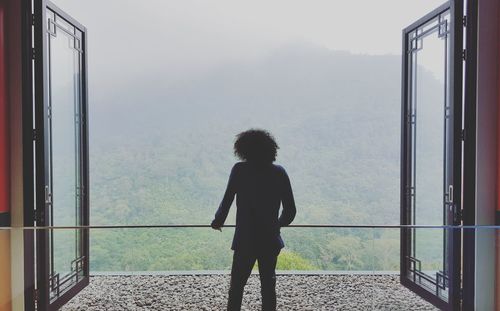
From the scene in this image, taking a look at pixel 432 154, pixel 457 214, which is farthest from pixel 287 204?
pixel 432 154

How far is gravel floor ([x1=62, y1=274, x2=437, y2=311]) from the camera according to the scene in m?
3.42

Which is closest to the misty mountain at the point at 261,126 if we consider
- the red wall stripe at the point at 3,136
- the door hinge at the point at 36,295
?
the door hinge at the point at 36,295

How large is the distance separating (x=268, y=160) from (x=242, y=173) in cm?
16

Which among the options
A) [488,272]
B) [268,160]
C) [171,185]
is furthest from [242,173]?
[171,185]

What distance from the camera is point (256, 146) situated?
248 cm

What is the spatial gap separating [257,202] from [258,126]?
31.3ft

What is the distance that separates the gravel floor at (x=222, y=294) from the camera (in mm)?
3416

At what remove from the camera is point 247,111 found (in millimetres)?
12336

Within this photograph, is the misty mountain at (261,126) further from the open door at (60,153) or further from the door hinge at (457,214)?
the door hinge at (457,214)

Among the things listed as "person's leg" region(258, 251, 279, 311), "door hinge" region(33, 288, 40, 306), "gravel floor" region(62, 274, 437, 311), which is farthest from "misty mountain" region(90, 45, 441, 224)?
"person's leg" region(258, 251, 279, 311)

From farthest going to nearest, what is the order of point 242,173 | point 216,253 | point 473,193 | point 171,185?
point 171,185, point 216,253, point 473,193, point 242,173

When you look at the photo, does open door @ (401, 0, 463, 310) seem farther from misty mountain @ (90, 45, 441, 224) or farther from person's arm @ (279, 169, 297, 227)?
misty mountain @ (90, 45, 441, 224)

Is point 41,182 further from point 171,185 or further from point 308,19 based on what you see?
point 308,19

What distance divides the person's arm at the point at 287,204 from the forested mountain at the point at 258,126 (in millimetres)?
8936
